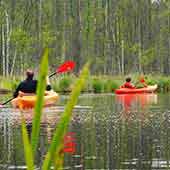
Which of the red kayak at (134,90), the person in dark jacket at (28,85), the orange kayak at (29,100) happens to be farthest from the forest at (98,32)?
the person in dark jacket at (28,85)

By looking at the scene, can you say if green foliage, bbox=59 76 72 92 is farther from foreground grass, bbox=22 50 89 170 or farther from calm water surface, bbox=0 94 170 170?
foreground grass, bbox=22 50 89 170

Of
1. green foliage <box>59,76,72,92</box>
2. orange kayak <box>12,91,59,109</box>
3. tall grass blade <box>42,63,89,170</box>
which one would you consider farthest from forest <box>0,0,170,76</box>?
tall grass blade <box>42,63,89,170</box>

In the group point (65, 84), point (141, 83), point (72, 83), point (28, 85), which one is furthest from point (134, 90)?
point (28, 85)

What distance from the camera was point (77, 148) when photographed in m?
10.3

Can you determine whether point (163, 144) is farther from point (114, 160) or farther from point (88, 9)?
point (88, 9)

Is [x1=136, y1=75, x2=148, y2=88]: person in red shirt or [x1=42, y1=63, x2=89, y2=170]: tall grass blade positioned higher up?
[x1=136, y1=75, x2=148, y2=88]: person in red shirt

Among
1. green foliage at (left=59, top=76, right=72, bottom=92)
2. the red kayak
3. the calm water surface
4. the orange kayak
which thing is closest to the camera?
the calm water surface

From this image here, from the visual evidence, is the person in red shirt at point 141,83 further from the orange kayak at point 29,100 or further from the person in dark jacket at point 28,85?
the person in dark jacket at point 28,85

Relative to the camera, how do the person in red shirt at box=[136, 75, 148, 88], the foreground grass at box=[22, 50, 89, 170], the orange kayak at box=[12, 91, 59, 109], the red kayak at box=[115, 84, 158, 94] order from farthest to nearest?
1. the person in red shirt at box=[136, 75, 148, 88]
2. the red kayak at box=[115, 84, 158, 94]
3. the orange kayak at box=[12, 91, 59, 109]
4. the foreground grass at box=[22, 50, 89, 170]

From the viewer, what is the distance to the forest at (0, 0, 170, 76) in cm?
5603

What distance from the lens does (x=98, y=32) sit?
209 feet

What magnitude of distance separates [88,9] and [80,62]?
4.99 meters

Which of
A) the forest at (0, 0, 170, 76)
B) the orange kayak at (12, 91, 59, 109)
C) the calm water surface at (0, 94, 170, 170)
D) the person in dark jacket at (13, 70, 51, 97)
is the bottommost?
the calm water surface at (0, 94, 170, 170)

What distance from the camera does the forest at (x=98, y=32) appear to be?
56.0 meters
